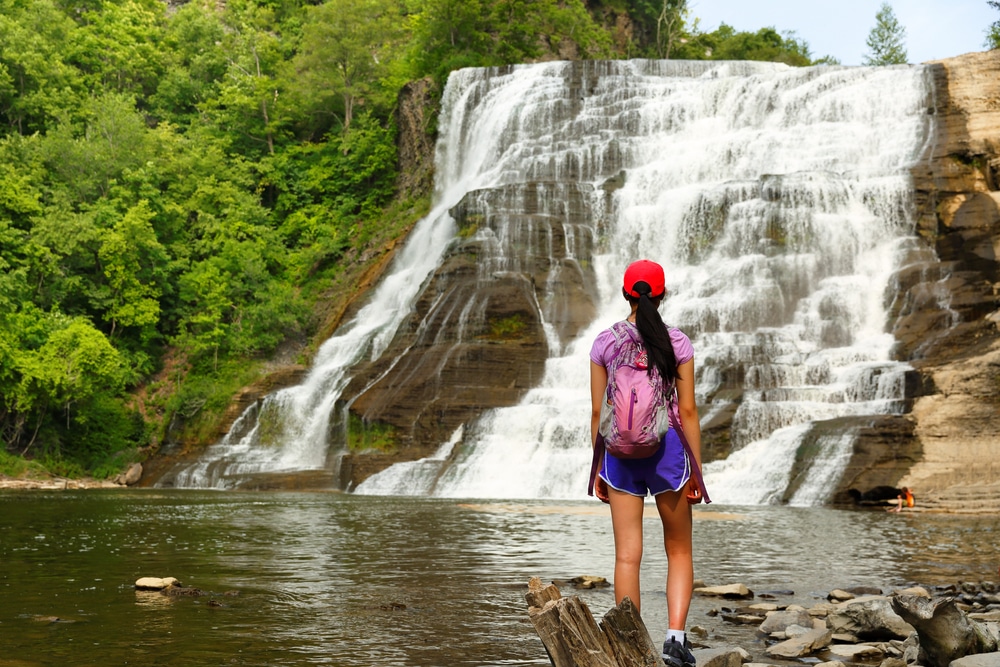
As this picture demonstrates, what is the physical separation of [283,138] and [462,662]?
49.8 m

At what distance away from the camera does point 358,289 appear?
40.8m

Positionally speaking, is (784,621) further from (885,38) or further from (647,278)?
(885,38)

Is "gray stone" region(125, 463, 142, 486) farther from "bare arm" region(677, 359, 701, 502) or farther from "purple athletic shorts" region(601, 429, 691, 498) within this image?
"bare arm" region(677, 359, 701, 502)

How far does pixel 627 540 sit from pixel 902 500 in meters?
16.5

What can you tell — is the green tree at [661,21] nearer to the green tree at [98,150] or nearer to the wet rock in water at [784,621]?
the green tree at [98,150]

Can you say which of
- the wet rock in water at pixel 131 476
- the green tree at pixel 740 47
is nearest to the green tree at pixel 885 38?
the green tree at pixel 740 47

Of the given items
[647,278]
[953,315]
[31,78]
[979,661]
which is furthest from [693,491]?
[31,78]

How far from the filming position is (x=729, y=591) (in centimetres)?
827

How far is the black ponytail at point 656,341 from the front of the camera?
5.20 meters

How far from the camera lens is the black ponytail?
5.20m

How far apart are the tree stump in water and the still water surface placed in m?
1.33

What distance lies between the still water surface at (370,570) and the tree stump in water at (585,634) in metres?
1.33

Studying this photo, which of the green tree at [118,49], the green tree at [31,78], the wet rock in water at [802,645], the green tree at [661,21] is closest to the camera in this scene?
the wet rock in water at [802,645]

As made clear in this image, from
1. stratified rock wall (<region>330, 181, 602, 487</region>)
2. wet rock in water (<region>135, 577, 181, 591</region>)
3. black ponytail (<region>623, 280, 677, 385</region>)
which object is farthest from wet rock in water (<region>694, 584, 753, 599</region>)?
stratified rock wall (<region>330, 181, 602, 487</region>)
